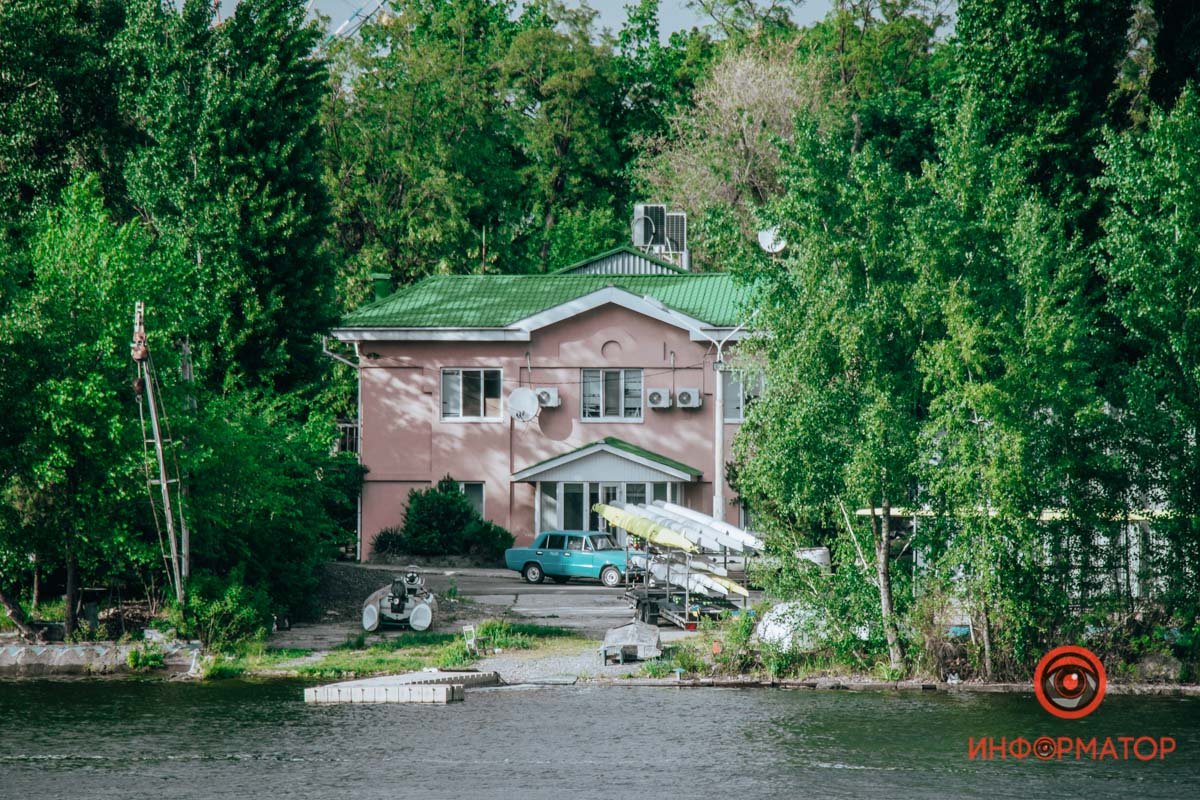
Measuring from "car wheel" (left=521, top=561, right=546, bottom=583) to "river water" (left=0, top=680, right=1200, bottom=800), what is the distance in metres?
15.1

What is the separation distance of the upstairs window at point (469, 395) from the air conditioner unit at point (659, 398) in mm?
4943

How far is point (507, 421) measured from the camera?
152 ft

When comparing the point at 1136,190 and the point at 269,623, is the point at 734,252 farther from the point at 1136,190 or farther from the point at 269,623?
the point at 269,623

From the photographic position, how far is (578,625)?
31.1 meters

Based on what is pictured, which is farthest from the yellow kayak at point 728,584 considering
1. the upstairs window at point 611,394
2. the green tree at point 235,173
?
the upstairs window at point 611,394

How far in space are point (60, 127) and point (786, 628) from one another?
27.3 metres

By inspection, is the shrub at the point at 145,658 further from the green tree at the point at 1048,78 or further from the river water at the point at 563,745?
the green tree at the point at 1048,78

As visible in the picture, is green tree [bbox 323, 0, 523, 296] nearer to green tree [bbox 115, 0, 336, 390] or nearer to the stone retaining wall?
green tree [bbox 115, 0, 336, 390]

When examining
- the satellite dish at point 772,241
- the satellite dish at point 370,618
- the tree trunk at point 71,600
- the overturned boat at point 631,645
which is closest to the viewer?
the overturned boat at point 631,645

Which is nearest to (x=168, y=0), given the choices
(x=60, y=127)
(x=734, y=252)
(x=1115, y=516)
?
(x=60, y=127)

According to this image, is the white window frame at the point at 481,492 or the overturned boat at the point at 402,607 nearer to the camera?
the overturned boat at the point at 402,607

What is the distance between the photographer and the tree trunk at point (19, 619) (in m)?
27.8

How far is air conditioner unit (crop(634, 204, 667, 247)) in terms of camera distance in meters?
56.7

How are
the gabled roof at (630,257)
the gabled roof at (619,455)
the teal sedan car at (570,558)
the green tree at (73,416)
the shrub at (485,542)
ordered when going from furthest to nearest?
the gabled roof at (630,257), the gabled roof at (619,455), the shrub at (485,542), the teal sedan car at (570,558), the green tree at (73,416)
